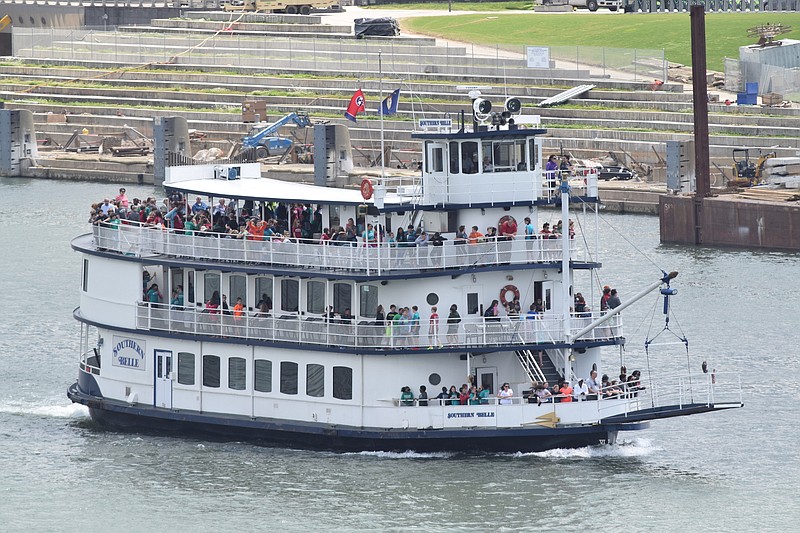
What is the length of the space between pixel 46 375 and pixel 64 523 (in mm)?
12495

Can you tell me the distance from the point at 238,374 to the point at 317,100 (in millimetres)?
56965

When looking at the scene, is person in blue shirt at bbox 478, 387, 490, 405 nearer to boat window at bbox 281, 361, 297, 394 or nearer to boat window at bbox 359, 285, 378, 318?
boat window at bbox 359, 285, 378, 318

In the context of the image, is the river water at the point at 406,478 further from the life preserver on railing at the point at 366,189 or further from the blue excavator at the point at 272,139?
the blue excavator at the point at 272,139

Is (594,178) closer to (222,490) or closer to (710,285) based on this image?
(222,490)

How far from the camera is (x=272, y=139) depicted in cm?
9388

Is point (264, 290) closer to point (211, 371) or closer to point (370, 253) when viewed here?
point (211, 371)

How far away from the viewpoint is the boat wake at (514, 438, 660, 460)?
4144 centimetres

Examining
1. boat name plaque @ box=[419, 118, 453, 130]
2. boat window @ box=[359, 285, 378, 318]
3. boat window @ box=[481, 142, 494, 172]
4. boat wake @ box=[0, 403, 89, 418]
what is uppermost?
boat name plaque @ box=[419, 118, 453, 130]

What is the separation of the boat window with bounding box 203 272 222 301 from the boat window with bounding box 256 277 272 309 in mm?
1095

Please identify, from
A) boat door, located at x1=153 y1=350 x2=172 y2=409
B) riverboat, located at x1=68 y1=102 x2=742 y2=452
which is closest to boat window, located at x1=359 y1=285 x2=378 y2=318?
riverboat, located at x1=68 y1=102 x2=742 y2=452

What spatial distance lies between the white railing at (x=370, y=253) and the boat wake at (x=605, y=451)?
4304mm

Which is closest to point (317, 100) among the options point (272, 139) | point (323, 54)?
point (272, 139)

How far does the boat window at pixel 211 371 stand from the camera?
43500mm

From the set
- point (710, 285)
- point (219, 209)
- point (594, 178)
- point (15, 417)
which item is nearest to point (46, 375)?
point (15, 417)
